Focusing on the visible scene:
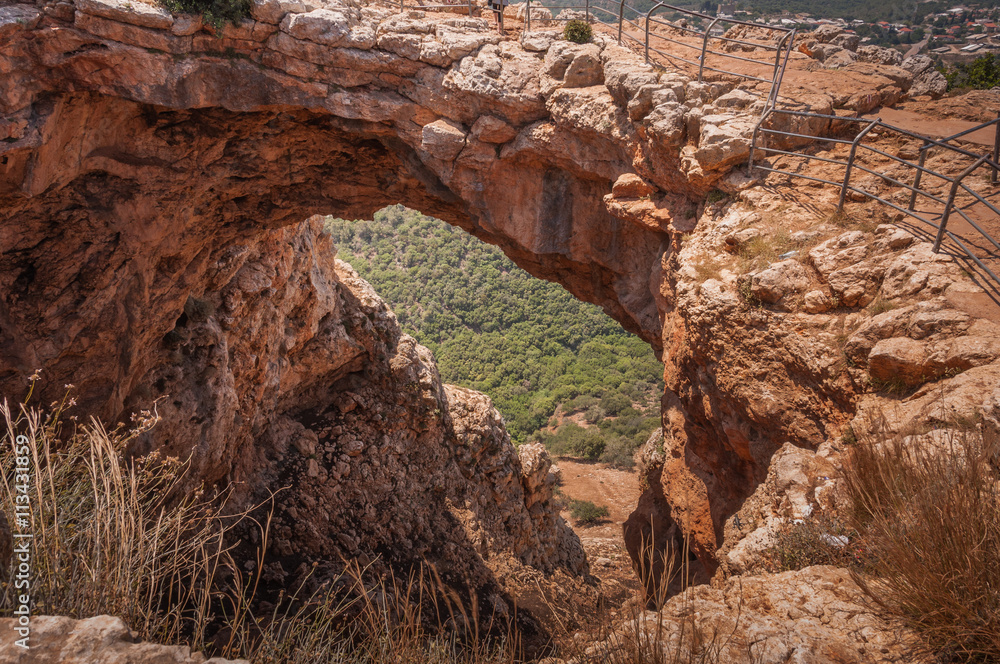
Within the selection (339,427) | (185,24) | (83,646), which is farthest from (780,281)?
(339,427)

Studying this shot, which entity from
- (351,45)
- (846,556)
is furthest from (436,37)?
(846,556)

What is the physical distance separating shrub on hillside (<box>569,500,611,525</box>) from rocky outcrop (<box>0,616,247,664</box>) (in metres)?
28.5

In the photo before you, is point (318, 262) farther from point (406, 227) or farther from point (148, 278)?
point (406, 227)

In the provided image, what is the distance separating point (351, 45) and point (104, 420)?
8.17 metres

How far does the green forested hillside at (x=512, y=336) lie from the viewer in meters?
38.4

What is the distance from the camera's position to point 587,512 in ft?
97.9

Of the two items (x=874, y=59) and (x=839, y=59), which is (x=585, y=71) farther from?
(x=874, y=59)

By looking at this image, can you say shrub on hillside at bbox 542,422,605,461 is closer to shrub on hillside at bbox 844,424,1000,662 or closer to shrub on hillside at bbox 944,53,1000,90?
shrub on hillside at bbox 944,53,1000,90

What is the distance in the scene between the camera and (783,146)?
28.0 feet

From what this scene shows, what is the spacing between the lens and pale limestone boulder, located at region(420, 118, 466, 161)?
1053 centimetres

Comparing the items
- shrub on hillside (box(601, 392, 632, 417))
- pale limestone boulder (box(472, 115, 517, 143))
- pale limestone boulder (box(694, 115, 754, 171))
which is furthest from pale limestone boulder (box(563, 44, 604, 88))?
shrub on hillside (box(601, 392, 632, 417))

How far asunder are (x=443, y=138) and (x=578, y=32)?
319cm

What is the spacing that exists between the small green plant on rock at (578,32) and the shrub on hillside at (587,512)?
24493 millimetres

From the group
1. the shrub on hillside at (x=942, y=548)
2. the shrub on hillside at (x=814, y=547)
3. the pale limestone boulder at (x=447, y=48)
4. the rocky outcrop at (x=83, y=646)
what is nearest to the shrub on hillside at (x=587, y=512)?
the pale limestone boulder at (x=447, y=48)
